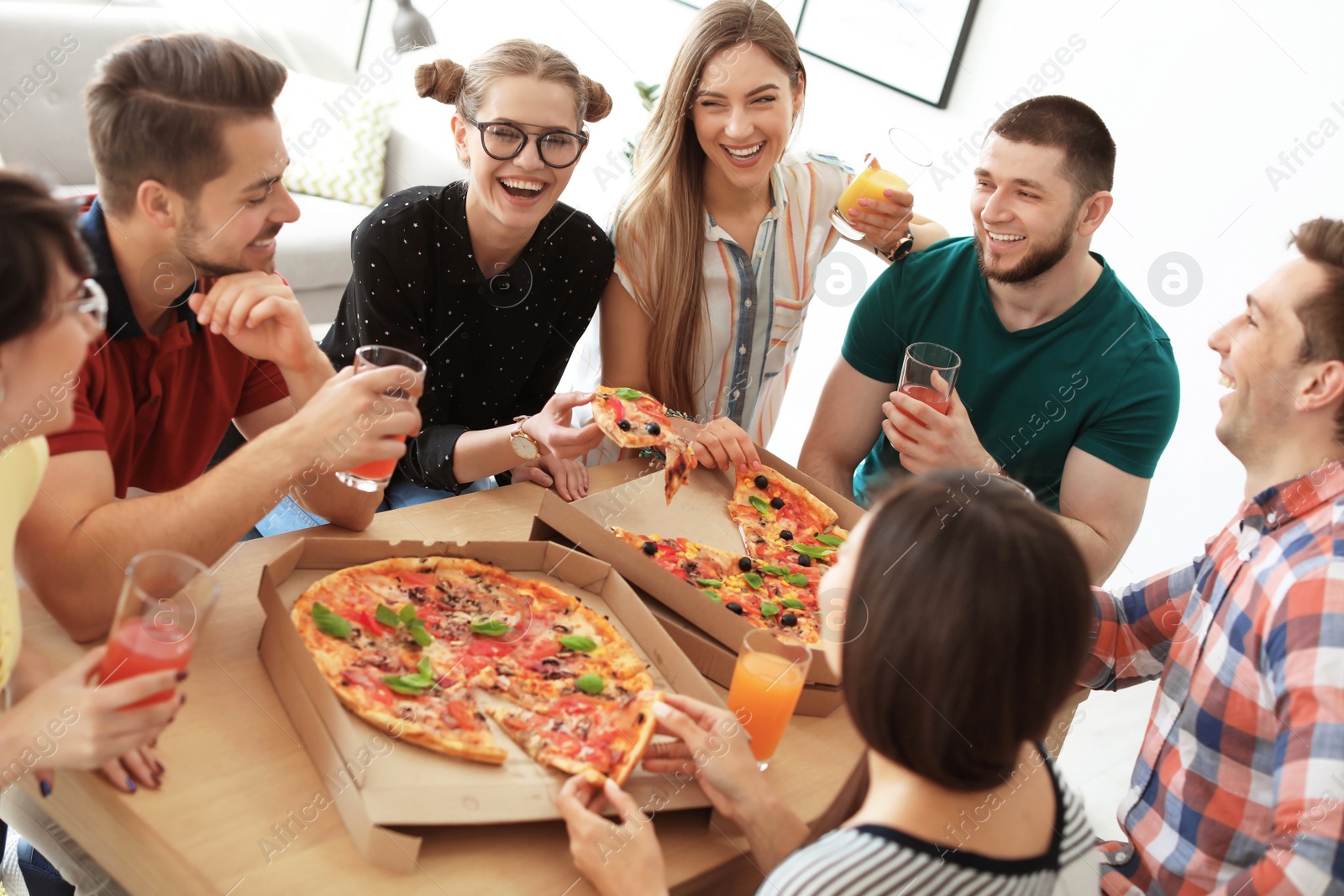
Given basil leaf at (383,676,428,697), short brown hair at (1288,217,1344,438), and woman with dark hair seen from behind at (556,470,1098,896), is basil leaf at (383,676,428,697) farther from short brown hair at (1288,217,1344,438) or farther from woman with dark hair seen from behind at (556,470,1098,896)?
short brown hair at (1288,217,1344,438)

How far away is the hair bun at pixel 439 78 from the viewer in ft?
7.50

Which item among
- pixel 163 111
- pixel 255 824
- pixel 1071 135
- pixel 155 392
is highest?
pixel 1071 135

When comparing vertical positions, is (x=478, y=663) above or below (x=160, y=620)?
below

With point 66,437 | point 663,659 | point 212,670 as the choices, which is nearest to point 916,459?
point 663,659

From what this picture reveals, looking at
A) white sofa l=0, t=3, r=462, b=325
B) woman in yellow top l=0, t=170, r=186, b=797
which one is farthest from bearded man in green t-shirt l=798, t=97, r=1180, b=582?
white sofa l=0, t=3, r=462, b=325

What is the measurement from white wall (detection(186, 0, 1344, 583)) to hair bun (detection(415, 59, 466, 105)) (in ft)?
2.87

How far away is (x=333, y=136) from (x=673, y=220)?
338cm

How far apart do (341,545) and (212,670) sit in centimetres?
26

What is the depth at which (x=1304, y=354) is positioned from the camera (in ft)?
5.73

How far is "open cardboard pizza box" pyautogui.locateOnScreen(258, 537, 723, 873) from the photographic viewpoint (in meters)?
1.20

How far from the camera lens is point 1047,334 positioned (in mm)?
2514

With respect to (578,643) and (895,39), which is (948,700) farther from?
(895,39)

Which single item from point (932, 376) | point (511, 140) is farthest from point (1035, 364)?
point (511, 140)

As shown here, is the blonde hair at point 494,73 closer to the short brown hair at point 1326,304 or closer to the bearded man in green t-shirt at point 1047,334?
the bearded man in green t-shirt at point 1047,334
